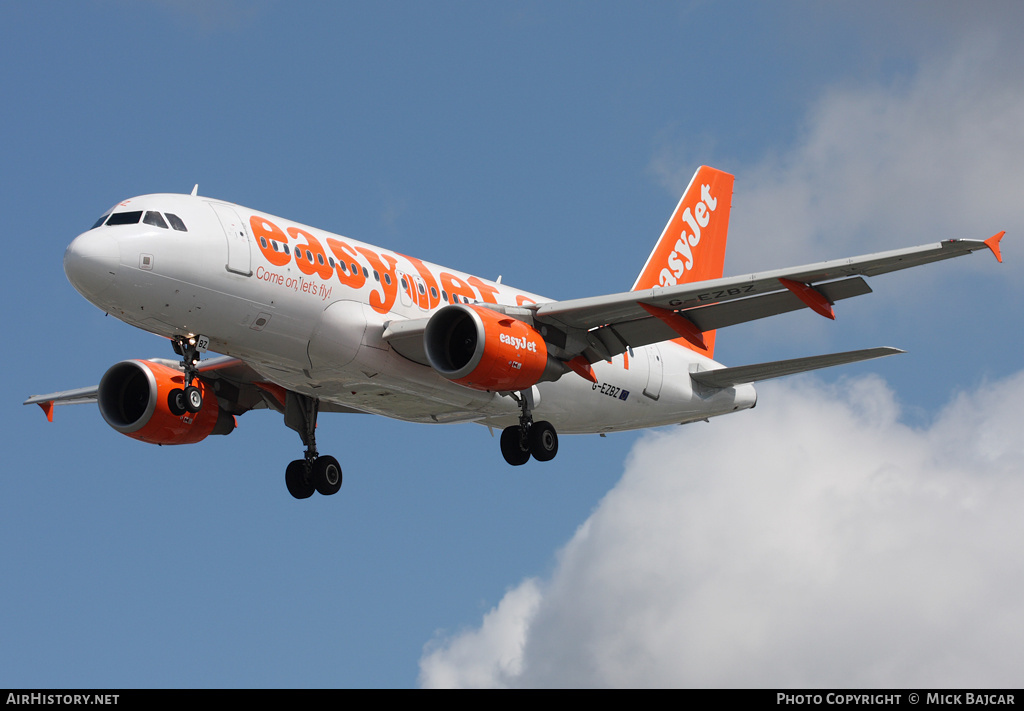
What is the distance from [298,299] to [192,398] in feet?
10.4

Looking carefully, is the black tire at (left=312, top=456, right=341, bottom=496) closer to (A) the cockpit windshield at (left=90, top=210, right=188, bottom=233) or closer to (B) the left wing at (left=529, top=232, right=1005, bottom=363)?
(B) the left wing at (left=529, top=232, right=1005, bottom=363)

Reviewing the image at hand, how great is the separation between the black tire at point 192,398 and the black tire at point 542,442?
873cm

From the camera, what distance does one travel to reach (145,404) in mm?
33469

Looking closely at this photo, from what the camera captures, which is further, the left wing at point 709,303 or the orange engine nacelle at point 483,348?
the orange engine nacelle at point 483,348

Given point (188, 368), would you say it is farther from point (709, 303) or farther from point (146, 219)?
point (709, 303)

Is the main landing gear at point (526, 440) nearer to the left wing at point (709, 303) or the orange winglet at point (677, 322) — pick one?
the left wing at point (709, 303)

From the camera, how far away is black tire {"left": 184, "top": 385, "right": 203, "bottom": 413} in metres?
28.0

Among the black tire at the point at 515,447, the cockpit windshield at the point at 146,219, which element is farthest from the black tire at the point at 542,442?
the cockpit windshield at the point at 146,219

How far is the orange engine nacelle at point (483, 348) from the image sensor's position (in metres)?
28.9

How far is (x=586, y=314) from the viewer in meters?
30.5

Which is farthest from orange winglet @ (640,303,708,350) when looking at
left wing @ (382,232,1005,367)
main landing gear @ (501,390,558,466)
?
main landing gear @ (501,390,558,466)

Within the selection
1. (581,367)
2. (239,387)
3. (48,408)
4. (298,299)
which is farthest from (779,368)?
(48,408)

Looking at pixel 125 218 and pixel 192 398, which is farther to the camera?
pixel 192 398
